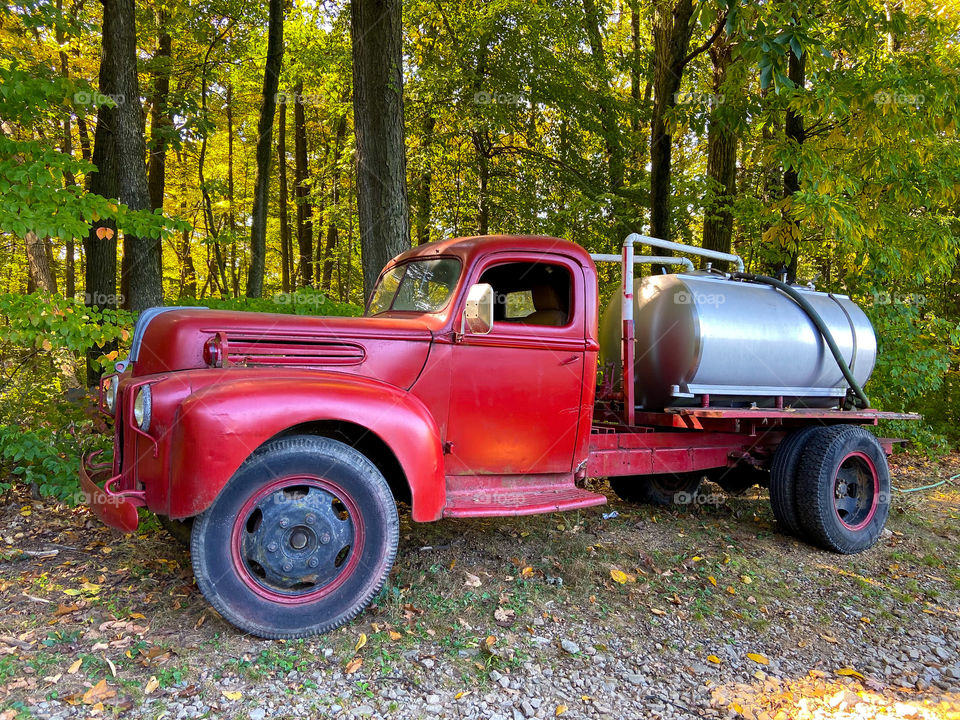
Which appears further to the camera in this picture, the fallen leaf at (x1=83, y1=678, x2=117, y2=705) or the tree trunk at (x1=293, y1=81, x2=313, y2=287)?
the tree trunk at (x1=293, y1=81, x2=313, y2=287)

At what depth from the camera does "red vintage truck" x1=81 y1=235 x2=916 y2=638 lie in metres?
3.10

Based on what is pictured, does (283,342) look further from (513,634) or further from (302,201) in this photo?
(302,201)

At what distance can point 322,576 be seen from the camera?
326cm

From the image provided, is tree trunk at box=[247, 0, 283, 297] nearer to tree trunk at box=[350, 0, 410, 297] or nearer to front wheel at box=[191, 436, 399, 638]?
tree trunk at box=[350, 0, 410, 297]

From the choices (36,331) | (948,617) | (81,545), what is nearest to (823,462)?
(948,617)

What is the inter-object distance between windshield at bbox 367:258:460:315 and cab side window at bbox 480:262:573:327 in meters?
0.30

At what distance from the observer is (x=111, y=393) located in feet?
12.8

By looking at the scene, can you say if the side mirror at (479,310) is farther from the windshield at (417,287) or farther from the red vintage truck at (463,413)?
the windshield at (417,287)

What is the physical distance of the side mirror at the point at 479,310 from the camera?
367 centimetres

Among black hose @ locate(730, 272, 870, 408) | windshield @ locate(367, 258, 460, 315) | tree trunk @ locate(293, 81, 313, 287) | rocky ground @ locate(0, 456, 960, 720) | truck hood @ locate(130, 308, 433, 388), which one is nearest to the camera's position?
rocky ground @ locate(0, 456, 960, 720)

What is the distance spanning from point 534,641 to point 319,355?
1900mm

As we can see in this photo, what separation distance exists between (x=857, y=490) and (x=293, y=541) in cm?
443

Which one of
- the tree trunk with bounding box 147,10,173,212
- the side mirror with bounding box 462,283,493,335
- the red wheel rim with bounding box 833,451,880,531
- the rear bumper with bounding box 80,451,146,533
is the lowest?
the red wheel rim with bounding box 833,451,880,531

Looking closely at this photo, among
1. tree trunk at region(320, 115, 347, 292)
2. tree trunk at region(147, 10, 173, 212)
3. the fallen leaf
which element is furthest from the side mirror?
tree trunk at region(320, 115, 347, 292)
